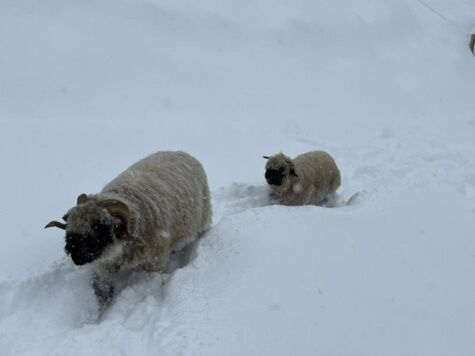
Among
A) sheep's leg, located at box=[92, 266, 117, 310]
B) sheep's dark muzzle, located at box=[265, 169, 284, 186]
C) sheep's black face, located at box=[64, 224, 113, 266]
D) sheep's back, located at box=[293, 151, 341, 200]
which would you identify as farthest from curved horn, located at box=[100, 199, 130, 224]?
sheep's back, located at box=[293, 151, 341, 200]

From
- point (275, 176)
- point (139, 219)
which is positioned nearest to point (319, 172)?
point (275, 176)

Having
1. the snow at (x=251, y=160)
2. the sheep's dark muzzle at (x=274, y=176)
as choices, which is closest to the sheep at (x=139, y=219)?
the snow at (x=251, y=160)

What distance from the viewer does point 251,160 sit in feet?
36.4

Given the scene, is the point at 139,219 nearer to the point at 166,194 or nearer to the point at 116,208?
the point at 116,208

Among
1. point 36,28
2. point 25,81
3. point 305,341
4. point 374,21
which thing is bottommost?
point 305,341

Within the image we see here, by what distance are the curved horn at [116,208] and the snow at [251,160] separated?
0.95m

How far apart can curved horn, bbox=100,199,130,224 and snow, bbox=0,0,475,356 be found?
0.95 meters

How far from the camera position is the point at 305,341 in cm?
453

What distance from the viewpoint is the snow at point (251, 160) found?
15.9 ft

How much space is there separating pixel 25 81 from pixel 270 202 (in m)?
6.42

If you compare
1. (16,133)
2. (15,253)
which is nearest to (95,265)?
(15,253)

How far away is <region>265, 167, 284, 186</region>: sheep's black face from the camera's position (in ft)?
29.9

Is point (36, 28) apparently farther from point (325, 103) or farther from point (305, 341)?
point (305, 341)

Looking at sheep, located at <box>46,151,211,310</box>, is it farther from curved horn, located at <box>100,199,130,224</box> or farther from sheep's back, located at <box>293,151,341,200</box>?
sheep's back, located at <box>293,151,341,200</box>
